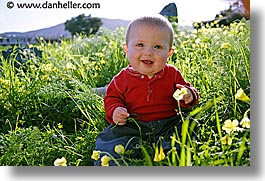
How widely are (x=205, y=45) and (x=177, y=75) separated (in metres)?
0.13

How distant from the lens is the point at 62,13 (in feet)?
4.61

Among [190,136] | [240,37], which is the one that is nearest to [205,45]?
[240,37]

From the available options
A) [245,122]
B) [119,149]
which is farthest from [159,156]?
[245,122]

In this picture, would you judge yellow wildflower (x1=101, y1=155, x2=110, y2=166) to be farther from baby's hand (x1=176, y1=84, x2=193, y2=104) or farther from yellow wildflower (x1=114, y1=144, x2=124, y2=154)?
baby's hand (x1=176, y1=84, x2=193, y2=104)

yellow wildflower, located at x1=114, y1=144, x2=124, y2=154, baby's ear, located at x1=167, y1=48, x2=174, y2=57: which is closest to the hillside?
baby's ear, located at x1=167, y1=48, x2=174, y2=57

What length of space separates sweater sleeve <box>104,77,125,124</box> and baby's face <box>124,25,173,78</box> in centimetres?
6

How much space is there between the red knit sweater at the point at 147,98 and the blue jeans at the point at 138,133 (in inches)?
0.5

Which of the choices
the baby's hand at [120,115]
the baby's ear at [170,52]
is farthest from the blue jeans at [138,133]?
the baby's ear at [170,52]

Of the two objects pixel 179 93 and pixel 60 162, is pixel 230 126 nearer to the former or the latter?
pixel 179 93

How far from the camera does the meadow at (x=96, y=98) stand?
1.31m

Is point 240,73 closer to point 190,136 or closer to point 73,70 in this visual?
point 190,136

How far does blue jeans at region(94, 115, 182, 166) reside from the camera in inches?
52.8

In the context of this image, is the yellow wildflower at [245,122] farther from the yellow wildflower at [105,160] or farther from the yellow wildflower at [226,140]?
the yellow wildflower at [105,160]

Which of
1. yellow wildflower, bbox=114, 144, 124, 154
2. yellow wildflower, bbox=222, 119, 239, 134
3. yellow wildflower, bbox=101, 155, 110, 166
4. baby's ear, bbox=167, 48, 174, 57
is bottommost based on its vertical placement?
yellow wildflower, bbox=101, 155, 110, 166
